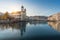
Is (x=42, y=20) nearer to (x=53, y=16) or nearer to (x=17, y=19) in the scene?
(x=53, y=16)

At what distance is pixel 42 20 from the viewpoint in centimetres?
405

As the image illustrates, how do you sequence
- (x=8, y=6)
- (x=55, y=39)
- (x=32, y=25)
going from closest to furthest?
(x=55, y=39) < (x=8, y=6) < (x=32, y=25)

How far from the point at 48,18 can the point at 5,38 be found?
161cm

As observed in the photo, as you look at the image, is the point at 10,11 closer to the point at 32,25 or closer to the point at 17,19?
the point at 17,19

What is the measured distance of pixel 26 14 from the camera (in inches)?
158

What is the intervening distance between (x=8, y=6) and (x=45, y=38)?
62.3 inches

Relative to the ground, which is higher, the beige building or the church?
the church

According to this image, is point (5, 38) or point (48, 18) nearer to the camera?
point (5, 38)

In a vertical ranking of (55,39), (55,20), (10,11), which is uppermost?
(10,11)

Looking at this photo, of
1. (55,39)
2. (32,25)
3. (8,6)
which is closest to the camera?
(55,39)

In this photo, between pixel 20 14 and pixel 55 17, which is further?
pixel 20 14

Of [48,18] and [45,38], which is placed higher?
[48,18]

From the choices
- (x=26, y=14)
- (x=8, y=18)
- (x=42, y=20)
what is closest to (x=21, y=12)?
(x=26, y=14)

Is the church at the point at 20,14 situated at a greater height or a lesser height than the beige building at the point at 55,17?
greater
